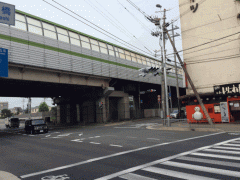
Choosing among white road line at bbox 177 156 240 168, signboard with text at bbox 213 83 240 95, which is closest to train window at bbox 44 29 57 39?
signboard with text at bbox 213 83 240 95

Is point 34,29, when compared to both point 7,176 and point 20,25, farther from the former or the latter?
point 7,176

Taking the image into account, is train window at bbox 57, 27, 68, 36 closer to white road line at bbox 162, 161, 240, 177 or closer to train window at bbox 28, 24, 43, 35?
train window at bbox 28, 24, 43, 35

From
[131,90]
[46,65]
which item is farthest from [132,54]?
[46,65]

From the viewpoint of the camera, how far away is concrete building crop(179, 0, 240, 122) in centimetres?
2277

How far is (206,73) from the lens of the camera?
83.4 feet

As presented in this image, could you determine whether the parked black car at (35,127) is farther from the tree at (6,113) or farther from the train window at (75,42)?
the tree at (6,113)

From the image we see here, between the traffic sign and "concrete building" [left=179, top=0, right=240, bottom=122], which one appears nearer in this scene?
the traffic sign

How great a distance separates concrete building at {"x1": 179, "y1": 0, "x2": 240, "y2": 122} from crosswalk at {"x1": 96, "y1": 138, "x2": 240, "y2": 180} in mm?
16760

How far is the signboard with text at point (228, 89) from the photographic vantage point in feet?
69.3

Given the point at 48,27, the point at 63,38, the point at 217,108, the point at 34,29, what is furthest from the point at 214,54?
the point at 34,29

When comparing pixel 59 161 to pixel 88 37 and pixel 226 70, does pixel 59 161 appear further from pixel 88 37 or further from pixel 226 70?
pixel 88 37

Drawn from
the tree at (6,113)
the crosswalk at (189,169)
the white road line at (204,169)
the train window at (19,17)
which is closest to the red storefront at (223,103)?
the crosswalk at (189,169)

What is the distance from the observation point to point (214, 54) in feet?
80.5

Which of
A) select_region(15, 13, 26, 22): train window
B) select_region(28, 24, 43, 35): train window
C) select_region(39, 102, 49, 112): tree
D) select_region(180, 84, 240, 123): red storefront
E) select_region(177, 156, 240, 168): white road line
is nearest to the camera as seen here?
select_region(177, 156, 240, 168): white road line
